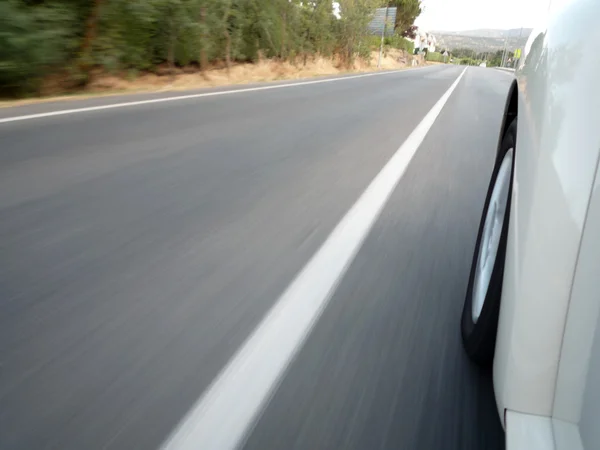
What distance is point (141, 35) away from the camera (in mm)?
13812

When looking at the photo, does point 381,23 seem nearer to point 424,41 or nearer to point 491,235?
point 491,235

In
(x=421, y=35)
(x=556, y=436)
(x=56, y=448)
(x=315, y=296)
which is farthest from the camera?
(x=421, y=35)

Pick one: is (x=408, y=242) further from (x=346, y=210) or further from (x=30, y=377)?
(x=30, y=377)

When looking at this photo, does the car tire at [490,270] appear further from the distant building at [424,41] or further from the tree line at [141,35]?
the distant building at [424,41]

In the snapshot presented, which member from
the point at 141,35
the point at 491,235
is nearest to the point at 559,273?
the point at 491,235

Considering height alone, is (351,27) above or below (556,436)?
above

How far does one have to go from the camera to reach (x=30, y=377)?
1.91 m

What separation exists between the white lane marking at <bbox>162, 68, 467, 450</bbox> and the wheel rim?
698mm

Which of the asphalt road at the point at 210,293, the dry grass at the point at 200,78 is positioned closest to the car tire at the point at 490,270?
the asphalt road at the point at 210,293

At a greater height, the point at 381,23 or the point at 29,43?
the point at 381,23

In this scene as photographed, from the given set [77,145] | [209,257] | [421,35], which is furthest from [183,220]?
[421,35]

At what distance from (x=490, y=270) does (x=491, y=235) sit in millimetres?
341

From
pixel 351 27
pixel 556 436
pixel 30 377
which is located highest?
pixel 351 27

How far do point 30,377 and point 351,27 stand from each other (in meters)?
37.5
